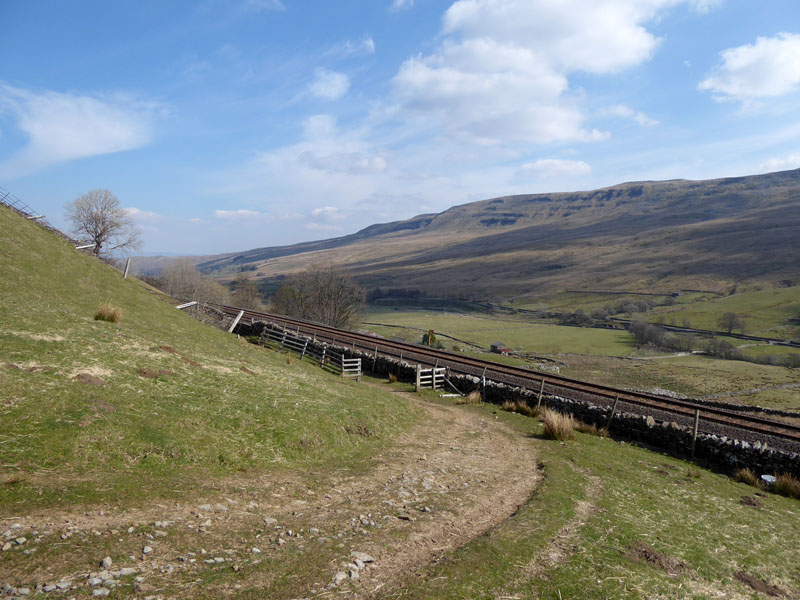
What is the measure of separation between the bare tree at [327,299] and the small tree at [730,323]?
88.3 m

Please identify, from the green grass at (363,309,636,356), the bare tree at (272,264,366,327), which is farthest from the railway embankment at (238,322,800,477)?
the green grass at (363,309,636,356)

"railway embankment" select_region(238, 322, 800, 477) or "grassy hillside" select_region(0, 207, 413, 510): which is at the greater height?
"grassy hillside" select_region(0, 207, 413, 510)

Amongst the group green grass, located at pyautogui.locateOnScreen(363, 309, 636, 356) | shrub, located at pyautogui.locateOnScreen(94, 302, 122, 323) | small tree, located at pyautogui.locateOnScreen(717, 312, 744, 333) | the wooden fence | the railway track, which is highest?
shrub, located at pyautogui.locateOnScreen(94, 302, 122, 323)

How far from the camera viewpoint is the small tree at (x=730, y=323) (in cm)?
10244

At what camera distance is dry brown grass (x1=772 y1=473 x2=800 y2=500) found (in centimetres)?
1320

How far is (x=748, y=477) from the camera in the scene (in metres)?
14.2

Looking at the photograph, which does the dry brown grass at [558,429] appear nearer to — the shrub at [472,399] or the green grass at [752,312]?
the shrub at [472,399]

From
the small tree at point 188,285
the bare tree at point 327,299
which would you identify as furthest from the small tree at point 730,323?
the small tree at point 188,285

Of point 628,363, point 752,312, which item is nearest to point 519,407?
point 628,363

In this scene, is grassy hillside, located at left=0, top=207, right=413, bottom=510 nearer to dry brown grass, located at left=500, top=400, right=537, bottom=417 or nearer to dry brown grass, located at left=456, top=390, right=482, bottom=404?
dry brown grass, located at left=456, top=390, right=482, bottom=404

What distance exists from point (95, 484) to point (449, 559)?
19.6 feet

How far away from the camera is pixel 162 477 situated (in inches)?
322

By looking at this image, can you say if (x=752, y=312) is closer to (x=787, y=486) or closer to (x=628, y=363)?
(x=628, y=363)

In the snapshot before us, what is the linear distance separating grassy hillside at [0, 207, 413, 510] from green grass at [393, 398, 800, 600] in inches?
197
